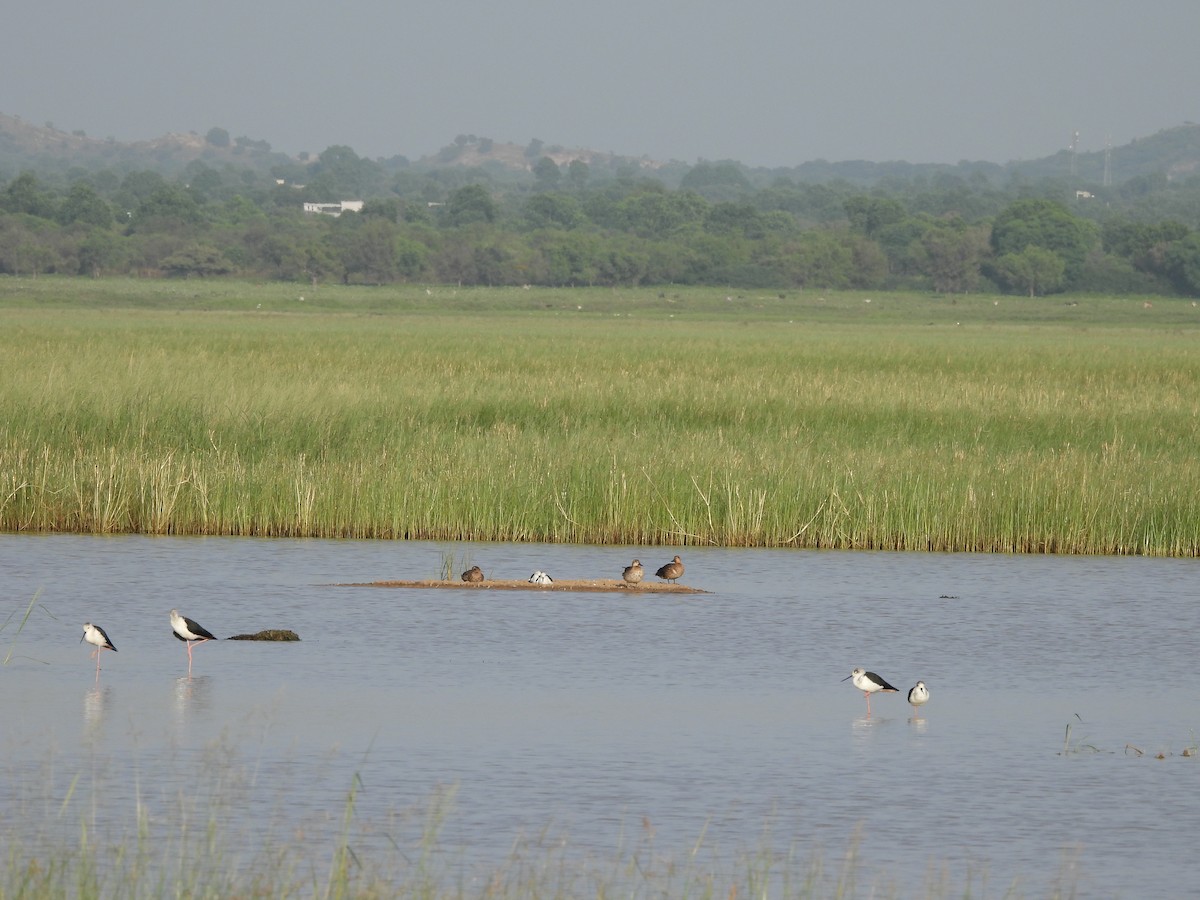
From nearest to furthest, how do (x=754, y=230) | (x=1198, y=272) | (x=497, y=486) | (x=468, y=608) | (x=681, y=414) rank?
(x=468, y=608), (x=497, y=486), (x=681, y=414), (x=1198, y=272), (x=754, y=230)

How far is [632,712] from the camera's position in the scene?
11867 millimetres

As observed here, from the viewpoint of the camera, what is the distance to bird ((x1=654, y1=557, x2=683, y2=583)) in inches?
656

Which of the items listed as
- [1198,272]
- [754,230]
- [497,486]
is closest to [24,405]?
[497,486]

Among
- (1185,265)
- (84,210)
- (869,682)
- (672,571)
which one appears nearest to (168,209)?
(84,210)

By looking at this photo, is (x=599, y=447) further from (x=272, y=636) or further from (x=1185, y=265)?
(x=1185, y=265)

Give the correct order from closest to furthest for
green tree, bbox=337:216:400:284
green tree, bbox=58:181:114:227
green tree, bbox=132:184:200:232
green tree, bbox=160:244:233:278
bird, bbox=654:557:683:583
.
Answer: bird, bbox=654:557:683:583
green tree, bbox=160:244:233:278
green tree, bbox=337:216:400:284
green tree, bbox=58:181:114:227
green tree, bbox=132:184:200:232

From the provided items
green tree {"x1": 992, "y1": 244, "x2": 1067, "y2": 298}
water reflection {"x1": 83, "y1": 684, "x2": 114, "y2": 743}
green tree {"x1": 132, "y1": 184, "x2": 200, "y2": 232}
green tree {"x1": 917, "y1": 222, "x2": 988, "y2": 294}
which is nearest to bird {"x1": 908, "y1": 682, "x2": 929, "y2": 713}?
water reflection {"x1": 83, "y1": 684, "x2": 114, "y2": 743}

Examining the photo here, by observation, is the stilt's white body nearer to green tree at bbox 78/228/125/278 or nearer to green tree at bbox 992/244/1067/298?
green tree at bbox 78/228/125/278

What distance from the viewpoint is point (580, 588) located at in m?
16.5

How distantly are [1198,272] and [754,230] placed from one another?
53.9 m

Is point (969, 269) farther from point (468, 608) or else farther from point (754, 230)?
point (468, 608)

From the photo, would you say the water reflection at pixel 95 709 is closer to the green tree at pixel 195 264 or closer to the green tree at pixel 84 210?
the green tree at pixel 195 264

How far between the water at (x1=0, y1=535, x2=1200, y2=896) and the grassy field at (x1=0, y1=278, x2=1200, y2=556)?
939 millimetres

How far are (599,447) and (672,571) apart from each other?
5.53m
